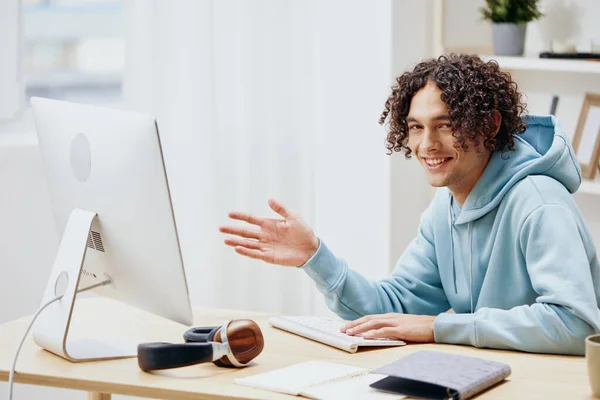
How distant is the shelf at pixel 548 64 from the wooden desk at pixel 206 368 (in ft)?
4.38

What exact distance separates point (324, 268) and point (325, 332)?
178mm

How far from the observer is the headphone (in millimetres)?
1743

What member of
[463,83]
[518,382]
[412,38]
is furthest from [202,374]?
[412,38]

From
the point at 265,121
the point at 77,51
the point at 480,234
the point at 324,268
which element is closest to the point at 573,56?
the point at 265,121

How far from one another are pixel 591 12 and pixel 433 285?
4.30ft

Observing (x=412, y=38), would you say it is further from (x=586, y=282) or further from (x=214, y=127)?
(x=586, y=282)

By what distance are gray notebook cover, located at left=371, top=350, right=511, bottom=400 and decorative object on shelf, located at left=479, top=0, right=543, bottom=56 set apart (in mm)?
1643

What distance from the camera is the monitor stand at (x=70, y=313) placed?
74.0 inches

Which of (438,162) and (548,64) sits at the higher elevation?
(548,64)

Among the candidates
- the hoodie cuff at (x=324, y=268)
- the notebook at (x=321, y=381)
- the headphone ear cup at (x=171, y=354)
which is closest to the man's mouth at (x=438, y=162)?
the hoodie cuff at (x=324, y=268)

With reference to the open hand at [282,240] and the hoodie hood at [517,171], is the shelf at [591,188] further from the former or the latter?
the open hand at [282,240]

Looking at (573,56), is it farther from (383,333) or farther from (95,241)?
(95,241)

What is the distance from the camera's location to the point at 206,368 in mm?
1824

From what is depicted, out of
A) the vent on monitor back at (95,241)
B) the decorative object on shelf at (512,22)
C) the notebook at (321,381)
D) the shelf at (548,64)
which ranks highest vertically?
the decorative object on shelf at (512,22)
